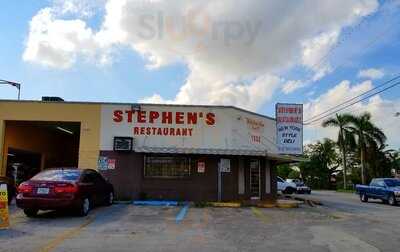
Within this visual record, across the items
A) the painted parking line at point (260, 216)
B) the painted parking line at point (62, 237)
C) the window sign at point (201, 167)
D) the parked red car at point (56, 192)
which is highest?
the window sign at point (201, 167)

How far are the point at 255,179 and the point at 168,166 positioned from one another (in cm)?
478

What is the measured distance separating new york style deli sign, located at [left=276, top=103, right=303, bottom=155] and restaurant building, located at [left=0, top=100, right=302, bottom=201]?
3.48 feet

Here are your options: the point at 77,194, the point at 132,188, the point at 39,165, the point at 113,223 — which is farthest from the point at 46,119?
the point at 113,223

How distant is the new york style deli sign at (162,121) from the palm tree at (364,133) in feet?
119

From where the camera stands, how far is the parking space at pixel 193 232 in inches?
412

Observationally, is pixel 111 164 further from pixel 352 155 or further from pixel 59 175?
pixel 352 155

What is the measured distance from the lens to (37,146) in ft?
97.9

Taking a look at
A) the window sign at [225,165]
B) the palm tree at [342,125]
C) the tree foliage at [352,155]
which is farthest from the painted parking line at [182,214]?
the palm tree at [342,125]

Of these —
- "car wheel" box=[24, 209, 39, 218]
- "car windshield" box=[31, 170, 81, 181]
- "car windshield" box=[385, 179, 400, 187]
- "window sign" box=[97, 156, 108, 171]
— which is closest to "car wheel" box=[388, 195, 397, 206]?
"car windshield" box=[385, 179, 400, 187]

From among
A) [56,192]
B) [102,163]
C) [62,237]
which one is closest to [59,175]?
[56,192]

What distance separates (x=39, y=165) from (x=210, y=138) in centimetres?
1277

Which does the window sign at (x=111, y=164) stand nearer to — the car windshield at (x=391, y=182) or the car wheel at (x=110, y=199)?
the car wheel at (x=110, y=199)

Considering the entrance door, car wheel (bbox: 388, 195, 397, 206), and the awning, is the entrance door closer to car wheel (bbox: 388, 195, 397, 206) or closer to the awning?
the awning

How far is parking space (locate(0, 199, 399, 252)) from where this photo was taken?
10453 millimetres
